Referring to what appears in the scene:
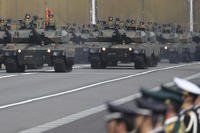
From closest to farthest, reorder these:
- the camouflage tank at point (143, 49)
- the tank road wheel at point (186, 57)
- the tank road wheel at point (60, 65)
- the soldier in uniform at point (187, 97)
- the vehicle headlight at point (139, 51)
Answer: the soldier in uniform at point (187, 97)
the tank road wheel at point (60, 65)
the camouflage tank at point (143, 49)
the vehicle headlight at point (139, 51)
the tank road wheel at point (186, 57)

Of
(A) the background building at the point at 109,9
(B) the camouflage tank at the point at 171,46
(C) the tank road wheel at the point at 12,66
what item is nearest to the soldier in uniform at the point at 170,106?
(C) the tank road wheel at the point at 12,66

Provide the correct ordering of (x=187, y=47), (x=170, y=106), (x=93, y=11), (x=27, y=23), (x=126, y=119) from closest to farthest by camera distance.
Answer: (x=126, y=119) < (x=170, y=106) < (x=27, y=23) < (x=187, y=47) < (x=93, y=11)

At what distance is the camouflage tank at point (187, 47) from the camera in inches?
2084

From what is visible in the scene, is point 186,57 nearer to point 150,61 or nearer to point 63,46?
point 150,61

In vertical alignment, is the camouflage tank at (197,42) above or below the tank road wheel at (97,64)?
above

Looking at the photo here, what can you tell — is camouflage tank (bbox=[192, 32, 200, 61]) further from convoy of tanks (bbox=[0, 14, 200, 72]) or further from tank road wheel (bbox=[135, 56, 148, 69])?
tank road wheel (bbox=[135, 56, 148, 69])

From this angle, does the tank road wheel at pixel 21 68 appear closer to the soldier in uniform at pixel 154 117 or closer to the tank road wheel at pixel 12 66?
the tank road wheel at pixel 12 66

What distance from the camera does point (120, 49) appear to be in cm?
3822

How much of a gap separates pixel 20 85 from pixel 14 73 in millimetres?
8037

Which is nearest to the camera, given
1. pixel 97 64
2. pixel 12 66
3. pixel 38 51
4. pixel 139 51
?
pixel 12 66

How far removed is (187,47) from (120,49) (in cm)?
1580

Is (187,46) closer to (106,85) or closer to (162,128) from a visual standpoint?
(106,85)

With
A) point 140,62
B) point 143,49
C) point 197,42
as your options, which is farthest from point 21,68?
point 197,42

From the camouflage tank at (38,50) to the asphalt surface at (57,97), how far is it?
1.95 m
